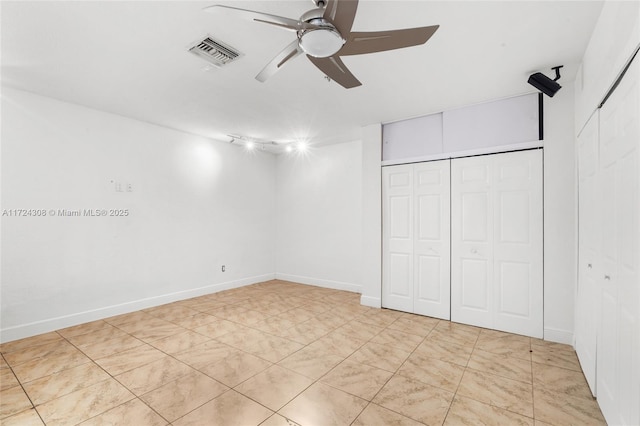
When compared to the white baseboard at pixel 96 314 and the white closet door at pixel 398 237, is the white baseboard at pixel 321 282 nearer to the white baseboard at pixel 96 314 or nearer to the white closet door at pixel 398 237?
the white closet door at pixel 398 237

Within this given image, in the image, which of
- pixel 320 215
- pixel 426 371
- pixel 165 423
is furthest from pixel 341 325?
pixel 320 215

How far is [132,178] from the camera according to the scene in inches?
177

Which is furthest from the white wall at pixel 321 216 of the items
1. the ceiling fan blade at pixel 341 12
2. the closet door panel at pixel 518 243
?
the ceiling fan blade at pixel 341 12

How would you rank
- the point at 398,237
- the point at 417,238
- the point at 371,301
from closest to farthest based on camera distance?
the point at 417,238 < the point at 398,237 < the point at 371,301

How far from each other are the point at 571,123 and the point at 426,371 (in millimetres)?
3150

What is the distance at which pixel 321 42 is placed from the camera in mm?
1865

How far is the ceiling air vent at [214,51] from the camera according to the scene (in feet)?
8.37

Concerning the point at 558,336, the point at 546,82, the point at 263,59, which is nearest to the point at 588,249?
the point at 558,336

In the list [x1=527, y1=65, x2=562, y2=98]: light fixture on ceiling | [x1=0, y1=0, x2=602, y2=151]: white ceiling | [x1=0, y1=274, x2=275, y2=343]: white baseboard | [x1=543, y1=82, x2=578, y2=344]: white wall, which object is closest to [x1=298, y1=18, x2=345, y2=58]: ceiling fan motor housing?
[x1=0, y1=0, x2=602, y2=151]: white ceiling

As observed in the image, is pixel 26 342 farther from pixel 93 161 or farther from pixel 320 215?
pixel 320 215

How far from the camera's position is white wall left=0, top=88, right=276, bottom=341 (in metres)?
3.51

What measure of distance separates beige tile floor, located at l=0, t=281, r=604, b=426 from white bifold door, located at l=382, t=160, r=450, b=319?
385mm

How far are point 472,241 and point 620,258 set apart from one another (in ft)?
7.06

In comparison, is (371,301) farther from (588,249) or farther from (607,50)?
(607,50)
